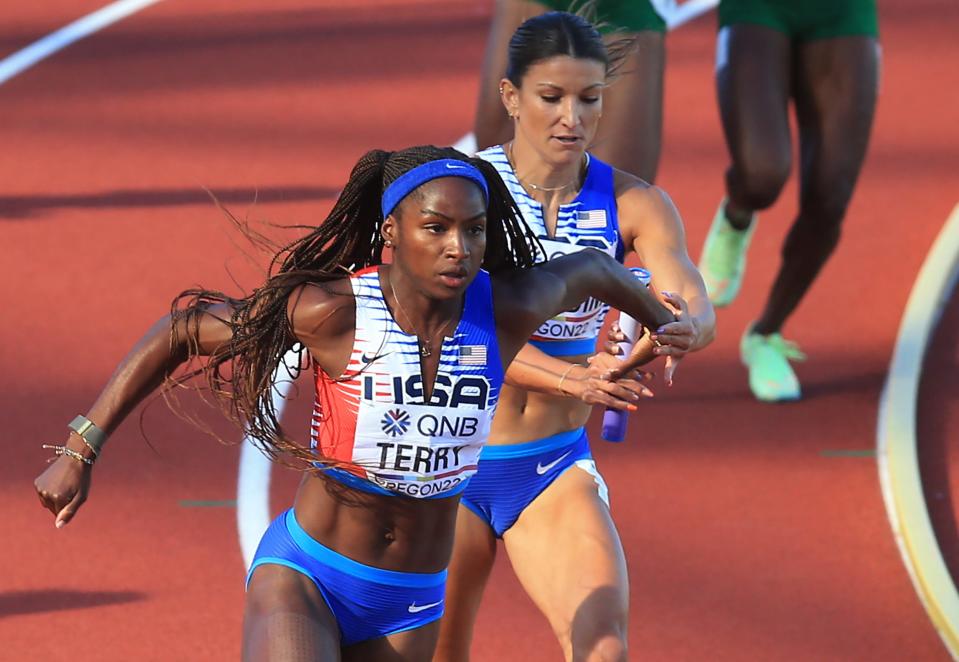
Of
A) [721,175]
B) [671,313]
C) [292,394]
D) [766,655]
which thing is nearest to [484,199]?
[671,313]

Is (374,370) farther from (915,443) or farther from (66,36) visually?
(66,36)

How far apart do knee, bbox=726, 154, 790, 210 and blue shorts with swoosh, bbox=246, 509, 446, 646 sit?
10.9 ft

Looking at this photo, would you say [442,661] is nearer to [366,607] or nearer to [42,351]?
[366,607]

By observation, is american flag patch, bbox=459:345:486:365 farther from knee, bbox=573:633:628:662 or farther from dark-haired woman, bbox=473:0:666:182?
dark-haired woman, bbox=473:0:666:182

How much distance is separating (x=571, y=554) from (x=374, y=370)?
1006 millimetres

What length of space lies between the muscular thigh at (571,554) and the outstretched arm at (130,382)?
47.4 inches

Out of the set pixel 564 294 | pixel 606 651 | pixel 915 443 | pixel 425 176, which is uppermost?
pixel 425 176

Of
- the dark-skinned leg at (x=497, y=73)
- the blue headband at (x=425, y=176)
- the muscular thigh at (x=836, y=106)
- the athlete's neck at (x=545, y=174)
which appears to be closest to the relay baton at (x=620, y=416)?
the athlete's neck at (x=545, y=174)

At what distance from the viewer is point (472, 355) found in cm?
399

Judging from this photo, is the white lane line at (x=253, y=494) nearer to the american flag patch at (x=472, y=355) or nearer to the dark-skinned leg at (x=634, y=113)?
the dark-skinned leg at (x=634, y=113)

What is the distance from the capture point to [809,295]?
8.75m

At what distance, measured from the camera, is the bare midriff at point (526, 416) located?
4.90 metres

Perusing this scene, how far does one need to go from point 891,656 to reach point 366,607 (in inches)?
103

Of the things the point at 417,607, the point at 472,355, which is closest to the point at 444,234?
the point at 472,355
